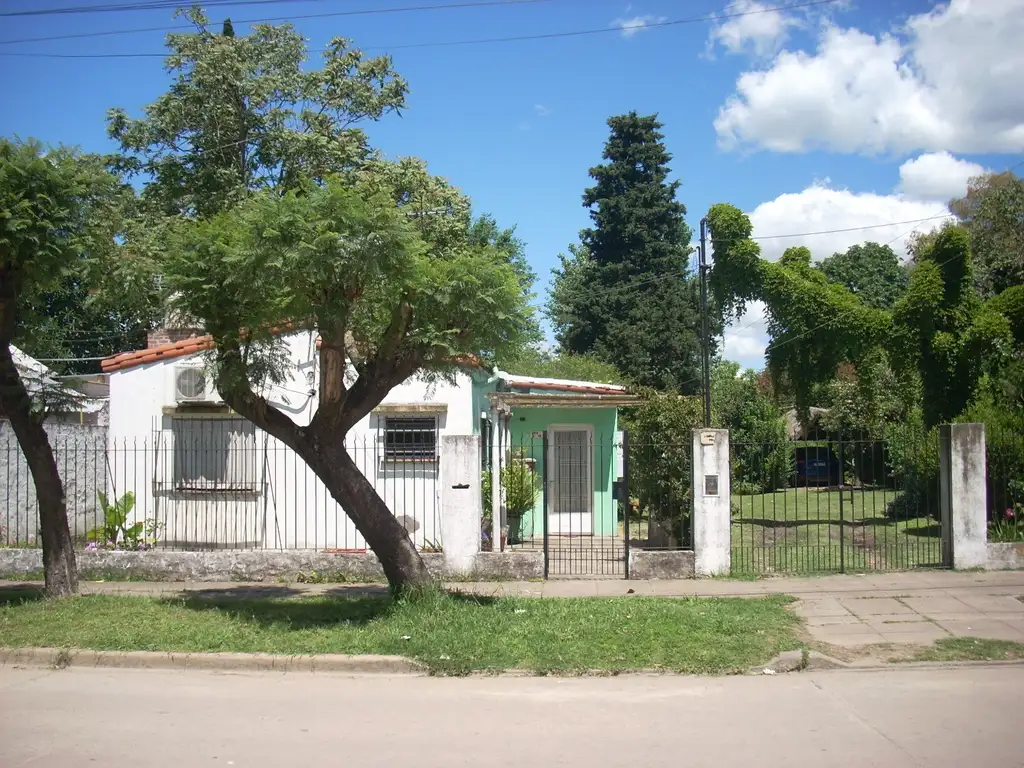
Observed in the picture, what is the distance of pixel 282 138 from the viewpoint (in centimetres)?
2194

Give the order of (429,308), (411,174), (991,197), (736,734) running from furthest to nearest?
(991,197) → (411,174) → (429,308) → (736,734)

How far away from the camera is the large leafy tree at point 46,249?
9312mm

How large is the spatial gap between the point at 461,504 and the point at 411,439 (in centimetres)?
280

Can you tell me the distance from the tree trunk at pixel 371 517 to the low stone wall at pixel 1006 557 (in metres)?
7.90

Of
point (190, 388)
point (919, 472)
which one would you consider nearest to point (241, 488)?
point (190, 388)

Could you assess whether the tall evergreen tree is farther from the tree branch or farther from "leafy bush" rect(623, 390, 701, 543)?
the tree branch

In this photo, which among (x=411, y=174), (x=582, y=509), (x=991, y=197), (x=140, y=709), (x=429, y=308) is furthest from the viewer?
(x=991, y=197)

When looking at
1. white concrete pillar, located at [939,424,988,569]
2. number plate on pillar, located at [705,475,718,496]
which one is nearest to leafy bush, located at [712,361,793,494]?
white concrete pillar, located at [939,424,988,569]

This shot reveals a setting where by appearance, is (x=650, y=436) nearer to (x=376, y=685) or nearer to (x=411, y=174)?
(x=376, y=685)

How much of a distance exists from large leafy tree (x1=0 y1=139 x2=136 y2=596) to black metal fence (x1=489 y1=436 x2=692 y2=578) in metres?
5.81

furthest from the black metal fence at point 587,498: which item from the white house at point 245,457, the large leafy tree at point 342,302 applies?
the large leafy tree at point 342,302

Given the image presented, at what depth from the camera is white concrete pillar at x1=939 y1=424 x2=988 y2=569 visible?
39.7 ft

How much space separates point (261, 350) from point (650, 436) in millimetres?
7261

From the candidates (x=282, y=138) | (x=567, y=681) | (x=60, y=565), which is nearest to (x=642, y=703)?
(x=567, y=681)
